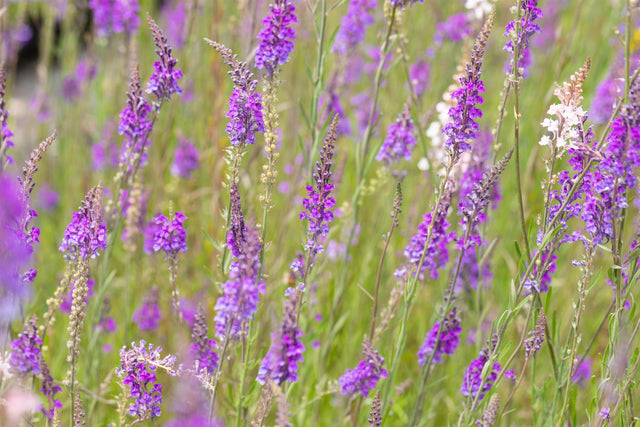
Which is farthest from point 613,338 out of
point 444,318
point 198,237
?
point 198,237

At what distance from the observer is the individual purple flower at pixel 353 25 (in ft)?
12.2

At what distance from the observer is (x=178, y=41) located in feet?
19.9

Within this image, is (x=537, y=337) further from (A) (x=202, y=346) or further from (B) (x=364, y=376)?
(A) (x=202, y=346)

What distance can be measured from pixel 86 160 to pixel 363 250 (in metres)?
2.40

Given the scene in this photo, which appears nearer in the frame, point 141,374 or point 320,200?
point 141,374

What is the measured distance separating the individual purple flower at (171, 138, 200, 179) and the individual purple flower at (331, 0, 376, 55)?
153 cm

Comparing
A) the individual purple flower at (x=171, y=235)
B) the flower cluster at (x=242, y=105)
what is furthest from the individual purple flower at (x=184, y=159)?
the flower cluster at (x=242, y=105)

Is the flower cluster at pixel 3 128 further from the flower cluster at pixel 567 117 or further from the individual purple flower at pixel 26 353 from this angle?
the flower cluster at pixel 567 117

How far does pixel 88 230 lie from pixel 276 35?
98cm

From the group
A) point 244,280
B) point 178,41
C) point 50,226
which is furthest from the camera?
point 178,41

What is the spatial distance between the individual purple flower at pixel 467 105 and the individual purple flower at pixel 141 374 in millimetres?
1227

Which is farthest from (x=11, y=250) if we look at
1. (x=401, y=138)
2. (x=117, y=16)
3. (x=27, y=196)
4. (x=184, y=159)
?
(x=184, y=159)

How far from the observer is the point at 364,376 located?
2.50 metres

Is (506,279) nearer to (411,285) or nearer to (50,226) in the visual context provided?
(411,285)
